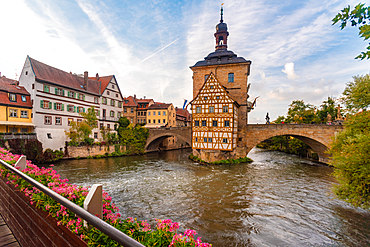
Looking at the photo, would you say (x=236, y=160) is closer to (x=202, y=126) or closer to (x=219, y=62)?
(x=202, y=126)

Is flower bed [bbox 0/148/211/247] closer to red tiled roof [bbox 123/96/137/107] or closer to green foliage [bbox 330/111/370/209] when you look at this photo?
green foliage [bbox 330/111/370/209]

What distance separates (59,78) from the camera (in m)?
25.0

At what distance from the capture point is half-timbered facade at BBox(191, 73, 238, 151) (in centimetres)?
2166

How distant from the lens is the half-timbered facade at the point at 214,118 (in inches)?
853

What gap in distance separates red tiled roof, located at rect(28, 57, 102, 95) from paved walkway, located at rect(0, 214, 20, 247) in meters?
23.6

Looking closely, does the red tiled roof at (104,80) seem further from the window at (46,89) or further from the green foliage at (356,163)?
the green foliage at (356,163)

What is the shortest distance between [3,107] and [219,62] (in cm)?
2622

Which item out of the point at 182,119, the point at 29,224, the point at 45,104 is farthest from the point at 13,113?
the point at 182,119

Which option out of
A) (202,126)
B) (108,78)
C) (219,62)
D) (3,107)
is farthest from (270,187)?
(108,78)

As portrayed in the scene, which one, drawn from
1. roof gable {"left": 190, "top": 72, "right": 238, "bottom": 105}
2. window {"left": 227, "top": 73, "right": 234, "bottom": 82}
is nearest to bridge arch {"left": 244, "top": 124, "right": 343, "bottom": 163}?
roof gable {"left": 190, "top": 72, "right": 238, "bottom": 105}

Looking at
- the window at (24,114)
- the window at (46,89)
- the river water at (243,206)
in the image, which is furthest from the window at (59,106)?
the river water at (243,206)

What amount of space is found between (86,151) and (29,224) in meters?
24.3

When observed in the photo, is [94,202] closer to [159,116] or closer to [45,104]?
[45,104]

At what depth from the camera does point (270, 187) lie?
13.7m
